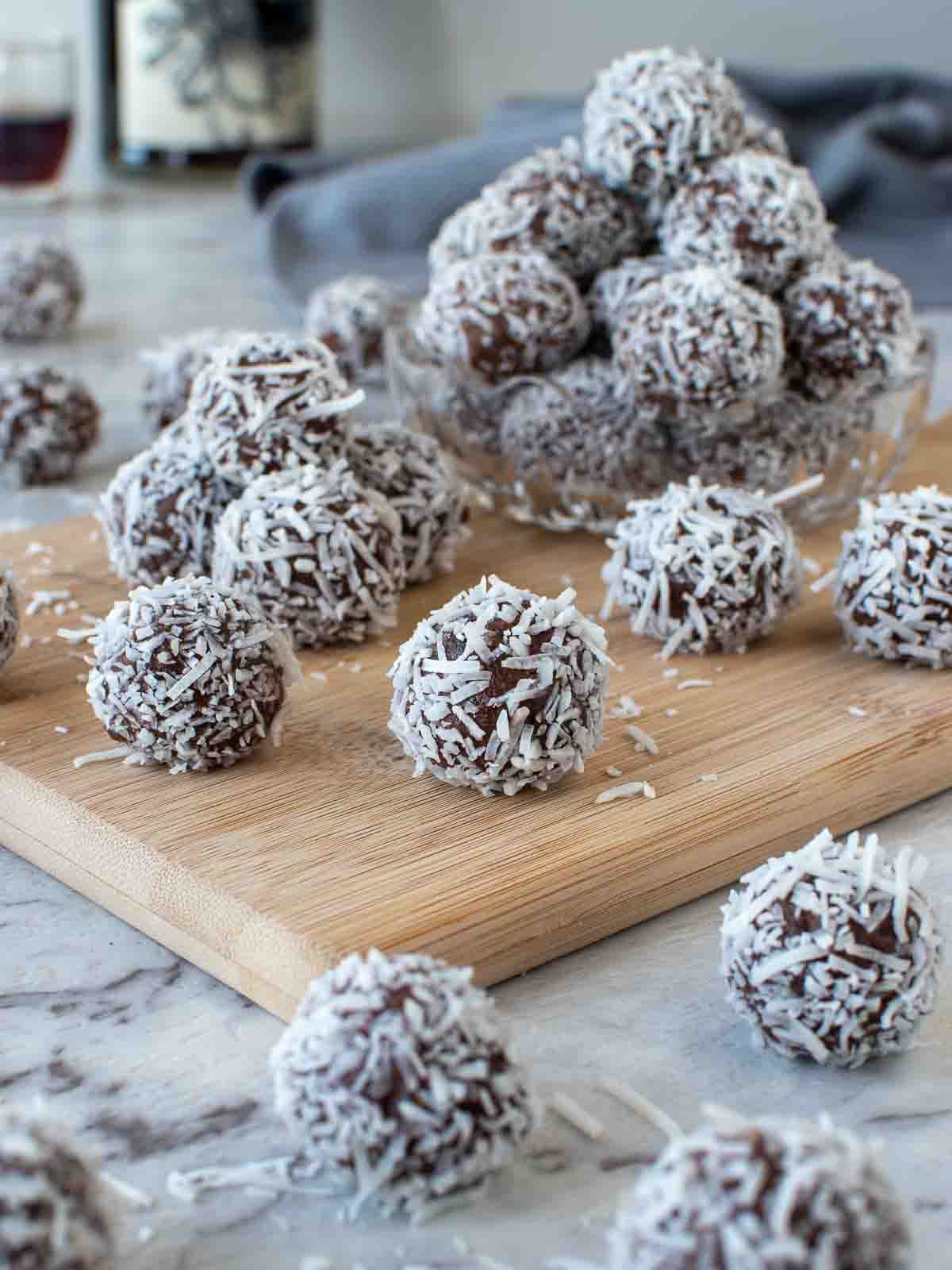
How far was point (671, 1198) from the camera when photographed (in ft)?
2.19

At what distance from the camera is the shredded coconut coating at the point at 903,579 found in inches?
47.5

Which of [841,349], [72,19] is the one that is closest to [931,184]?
[841,349]

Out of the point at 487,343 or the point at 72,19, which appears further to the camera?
the point at 72,19

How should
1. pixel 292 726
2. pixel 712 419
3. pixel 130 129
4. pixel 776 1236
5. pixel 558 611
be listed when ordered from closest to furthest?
pixel 776 1236, pixel 558 611, pixel 292 726, pixel 712 419, pixel 130 129

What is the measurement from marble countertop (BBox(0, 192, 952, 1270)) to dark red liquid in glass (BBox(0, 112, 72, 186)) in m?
2.14

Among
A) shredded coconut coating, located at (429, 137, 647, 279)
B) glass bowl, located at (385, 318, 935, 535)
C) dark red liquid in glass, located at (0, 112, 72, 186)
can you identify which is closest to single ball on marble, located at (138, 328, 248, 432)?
glass bowl, located at (385, 318, 935, 535)

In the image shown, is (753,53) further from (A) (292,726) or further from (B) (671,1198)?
(B) (671,1198)

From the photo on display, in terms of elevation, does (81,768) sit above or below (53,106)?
below

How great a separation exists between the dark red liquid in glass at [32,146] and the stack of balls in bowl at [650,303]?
1.69 m

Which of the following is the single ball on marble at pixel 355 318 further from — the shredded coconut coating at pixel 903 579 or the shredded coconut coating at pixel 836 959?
the shredded coconut coating at pixel 836 959

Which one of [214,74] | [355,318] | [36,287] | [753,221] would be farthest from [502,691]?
[214,74]

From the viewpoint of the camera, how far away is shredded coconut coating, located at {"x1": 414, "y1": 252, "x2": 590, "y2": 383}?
140 cm

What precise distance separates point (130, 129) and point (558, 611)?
236 centimetres

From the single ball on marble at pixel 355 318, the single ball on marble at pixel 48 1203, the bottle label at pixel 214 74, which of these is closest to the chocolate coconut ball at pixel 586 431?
the single ball on marble at pixel 355 318
